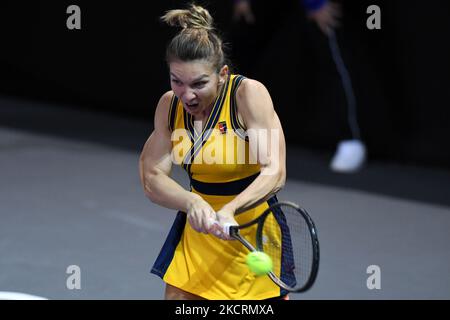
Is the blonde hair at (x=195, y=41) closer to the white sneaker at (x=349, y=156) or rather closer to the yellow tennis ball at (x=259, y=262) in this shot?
the yellow tennis ball at (x=259, y=262)

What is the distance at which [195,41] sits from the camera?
2730mm

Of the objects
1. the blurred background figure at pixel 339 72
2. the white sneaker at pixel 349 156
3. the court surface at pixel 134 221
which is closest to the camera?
the court surface at pixel 134 221

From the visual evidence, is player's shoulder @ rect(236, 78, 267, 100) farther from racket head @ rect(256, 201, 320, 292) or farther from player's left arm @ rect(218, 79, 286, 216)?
racket head @ rect(256, 201, 320, 292)

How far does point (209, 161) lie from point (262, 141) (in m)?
0.18

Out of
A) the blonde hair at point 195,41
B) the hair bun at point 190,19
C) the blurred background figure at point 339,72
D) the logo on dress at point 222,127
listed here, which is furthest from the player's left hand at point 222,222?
the blurred background figure at point 339,72

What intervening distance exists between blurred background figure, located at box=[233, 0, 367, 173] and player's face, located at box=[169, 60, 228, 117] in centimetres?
346

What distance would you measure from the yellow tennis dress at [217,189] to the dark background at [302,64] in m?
3.50

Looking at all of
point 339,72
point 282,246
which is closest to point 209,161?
point 282,246

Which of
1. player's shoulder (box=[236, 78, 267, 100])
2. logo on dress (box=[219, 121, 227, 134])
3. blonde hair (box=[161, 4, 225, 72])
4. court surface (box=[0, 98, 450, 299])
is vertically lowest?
court surface (box=[0, 98, 450, 299])

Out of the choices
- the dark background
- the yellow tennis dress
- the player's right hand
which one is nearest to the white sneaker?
the dark background

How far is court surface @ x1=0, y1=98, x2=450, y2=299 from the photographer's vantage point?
4348 millimetres

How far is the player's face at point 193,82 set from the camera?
269 cm

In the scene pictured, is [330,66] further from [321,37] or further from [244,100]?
[244,100]

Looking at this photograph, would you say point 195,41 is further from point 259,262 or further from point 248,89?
point 259,262
